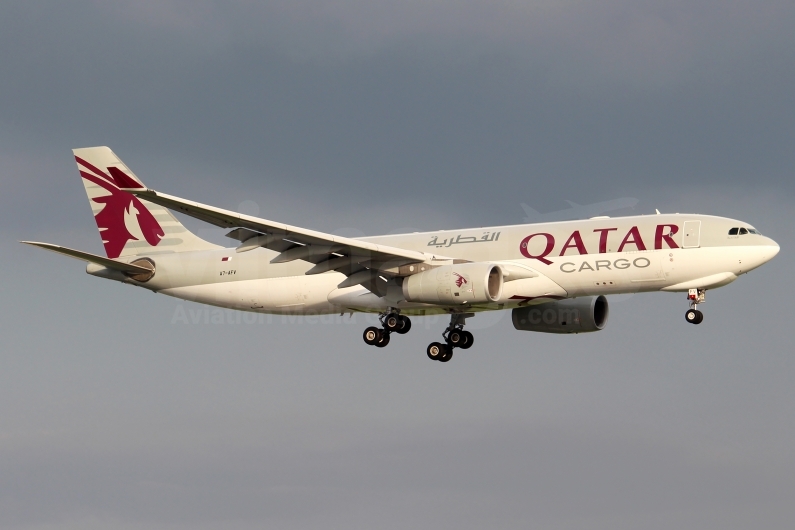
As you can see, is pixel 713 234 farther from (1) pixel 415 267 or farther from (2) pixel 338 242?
(2) pixel 338 242

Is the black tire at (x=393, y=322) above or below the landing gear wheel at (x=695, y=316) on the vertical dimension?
below

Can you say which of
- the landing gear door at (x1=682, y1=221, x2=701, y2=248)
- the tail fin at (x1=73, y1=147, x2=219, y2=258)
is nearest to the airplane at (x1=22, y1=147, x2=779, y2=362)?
the landing gear door at (x1=682, y1=221, x2=701, y2=248)

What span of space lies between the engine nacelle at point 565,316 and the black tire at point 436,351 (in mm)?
3767

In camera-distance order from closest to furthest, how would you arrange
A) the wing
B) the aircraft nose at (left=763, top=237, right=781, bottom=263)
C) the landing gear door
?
the wing, the aircraft nose at (left=763, top=237, right=781, bottom=263), the landing gear door

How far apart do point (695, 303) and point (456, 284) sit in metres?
8.73

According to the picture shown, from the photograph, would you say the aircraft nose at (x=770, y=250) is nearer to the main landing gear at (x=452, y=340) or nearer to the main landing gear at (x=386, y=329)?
the main landing gear at (x=452, y=340)

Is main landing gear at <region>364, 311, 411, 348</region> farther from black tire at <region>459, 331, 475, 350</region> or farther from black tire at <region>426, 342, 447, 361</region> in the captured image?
black tire at <region>459, 331, 475, 350</region>

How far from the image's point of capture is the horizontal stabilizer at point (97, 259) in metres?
37.8

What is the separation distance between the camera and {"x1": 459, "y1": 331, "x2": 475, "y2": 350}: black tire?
148 ft

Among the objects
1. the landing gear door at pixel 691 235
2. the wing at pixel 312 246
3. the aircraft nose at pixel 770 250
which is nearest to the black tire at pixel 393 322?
the wing at pixel 312 246

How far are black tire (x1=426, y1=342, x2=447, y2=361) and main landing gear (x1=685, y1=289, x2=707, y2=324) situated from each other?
380 inches

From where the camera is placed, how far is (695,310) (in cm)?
4028

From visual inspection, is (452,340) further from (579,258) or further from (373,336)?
(579,258)

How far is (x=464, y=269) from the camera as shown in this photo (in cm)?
3934
